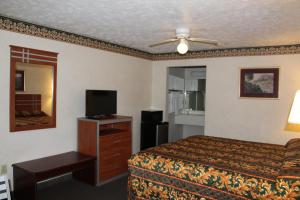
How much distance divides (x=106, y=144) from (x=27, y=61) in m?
1.74

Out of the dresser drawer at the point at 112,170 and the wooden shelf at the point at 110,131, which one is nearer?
the dresser drawer at the point at 112,170

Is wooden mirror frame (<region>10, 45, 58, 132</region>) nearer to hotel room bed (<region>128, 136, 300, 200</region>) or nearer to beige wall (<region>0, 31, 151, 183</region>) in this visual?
beige wall (<region>0, 31, 151, 183</region>)

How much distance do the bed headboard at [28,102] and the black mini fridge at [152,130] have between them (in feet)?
8.05

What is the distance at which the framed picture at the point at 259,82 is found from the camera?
4.68m

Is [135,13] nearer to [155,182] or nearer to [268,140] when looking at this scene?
[155,182]

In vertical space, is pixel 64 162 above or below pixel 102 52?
below

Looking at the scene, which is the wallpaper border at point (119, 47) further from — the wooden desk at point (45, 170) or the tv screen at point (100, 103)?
the wooden desk at point (45, 170)

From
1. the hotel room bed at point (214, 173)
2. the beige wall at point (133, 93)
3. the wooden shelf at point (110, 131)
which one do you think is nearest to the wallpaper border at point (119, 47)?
the beige wall at point (133, 93)

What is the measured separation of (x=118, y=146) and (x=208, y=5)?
9.06 ft

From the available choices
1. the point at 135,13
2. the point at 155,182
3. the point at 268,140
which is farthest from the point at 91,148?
the point at 268,140

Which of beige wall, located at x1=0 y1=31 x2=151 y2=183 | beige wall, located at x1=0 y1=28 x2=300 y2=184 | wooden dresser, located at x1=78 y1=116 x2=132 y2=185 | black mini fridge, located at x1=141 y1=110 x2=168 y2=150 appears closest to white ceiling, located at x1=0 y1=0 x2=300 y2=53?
beige wall, located at x1=0 y1=31 x2=151 y2=183

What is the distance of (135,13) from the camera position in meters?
2.93

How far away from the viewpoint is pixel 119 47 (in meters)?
5.03

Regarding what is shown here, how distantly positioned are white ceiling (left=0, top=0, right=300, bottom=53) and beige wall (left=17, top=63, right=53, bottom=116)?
2.13 ft
